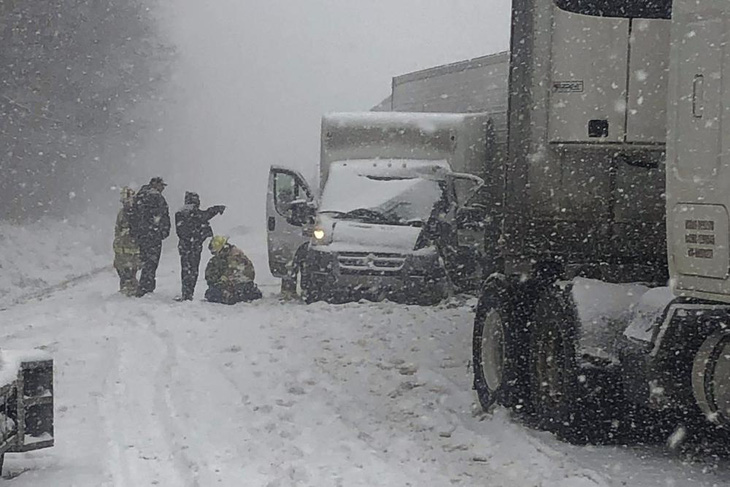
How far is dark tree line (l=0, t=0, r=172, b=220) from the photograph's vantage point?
3072 cm

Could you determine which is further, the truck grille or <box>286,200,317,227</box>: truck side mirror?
<box>286,200,317,227</box>: truck side mirror

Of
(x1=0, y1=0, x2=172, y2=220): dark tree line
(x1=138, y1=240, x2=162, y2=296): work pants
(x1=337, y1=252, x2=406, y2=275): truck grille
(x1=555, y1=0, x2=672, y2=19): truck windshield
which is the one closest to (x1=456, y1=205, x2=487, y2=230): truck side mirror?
(x1=337, y1=252, x2=406, y2=275): truck grille

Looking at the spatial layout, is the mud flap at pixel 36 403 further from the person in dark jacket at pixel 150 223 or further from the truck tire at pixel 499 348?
the person in dark jacket at pixel 150 223

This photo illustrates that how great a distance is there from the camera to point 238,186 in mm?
79875

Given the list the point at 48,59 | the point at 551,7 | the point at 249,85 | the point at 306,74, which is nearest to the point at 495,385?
the point at 551,7

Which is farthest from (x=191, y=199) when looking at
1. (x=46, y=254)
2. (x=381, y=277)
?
(x=46, y=254)

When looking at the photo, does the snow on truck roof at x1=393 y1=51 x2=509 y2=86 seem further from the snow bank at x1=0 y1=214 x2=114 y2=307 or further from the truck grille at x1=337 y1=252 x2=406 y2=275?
the snow bank at x1=0 y1=214 x2=114 y2=307

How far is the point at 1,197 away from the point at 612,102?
1088 inches

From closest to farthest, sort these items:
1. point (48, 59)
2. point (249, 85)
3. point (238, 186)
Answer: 1. point (48, 59)
2. point (238, 186)
3. point (249, 85)

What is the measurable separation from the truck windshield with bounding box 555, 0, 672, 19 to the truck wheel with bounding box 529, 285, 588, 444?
2.00 meters

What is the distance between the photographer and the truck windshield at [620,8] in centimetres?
771

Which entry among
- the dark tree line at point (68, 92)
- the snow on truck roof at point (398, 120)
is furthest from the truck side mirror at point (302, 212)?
the dark tree line at point (68, 92)

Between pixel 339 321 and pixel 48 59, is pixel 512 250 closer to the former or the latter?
pixel 339 321

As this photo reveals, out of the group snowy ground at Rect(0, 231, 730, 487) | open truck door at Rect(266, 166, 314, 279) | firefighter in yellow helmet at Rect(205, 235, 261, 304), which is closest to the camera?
snowy ground at Rect(0, 231, 730, 487)
